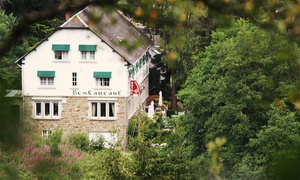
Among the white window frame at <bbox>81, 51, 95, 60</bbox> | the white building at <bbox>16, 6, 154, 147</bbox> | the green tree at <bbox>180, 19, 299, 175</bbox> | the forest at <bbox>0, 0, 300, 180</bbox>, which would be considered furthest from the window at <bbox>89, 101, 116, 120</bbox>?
the green tree at <bbox>180, 19, 299, 175</bbox>

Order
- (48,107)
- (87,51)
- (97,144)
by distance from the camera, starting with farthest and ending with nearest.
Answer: (48,107) < (87,51) < (97,144)

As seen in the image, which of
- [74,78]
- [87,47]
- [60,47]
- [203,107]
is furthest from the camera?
[74,78]

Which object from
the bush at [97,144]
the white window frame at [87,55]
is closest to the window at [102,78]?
the white window frame at [87,55]

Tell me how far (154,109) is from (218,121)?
7.28 metres

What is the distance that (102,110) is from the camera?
68.1 feet

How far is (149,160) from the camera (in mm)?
10148

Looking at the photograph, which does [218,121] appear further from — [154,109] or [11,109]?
[11,109]

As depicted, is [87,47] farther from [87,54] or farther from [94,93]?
[94,93]

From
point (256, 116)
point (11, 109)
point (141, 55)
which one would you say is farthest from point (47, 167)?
point (141, 55)

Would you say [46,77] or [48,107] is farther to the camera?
[48,107]

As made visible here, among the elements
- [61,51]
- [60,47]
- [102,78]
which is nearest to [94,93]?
[102,78]

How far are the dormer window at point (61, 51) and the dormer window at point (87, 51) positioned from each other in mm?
373

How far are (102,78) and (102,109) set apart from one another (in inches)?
33.6

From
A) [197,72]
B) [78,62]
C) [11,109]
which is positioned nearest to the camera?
[11,109]
